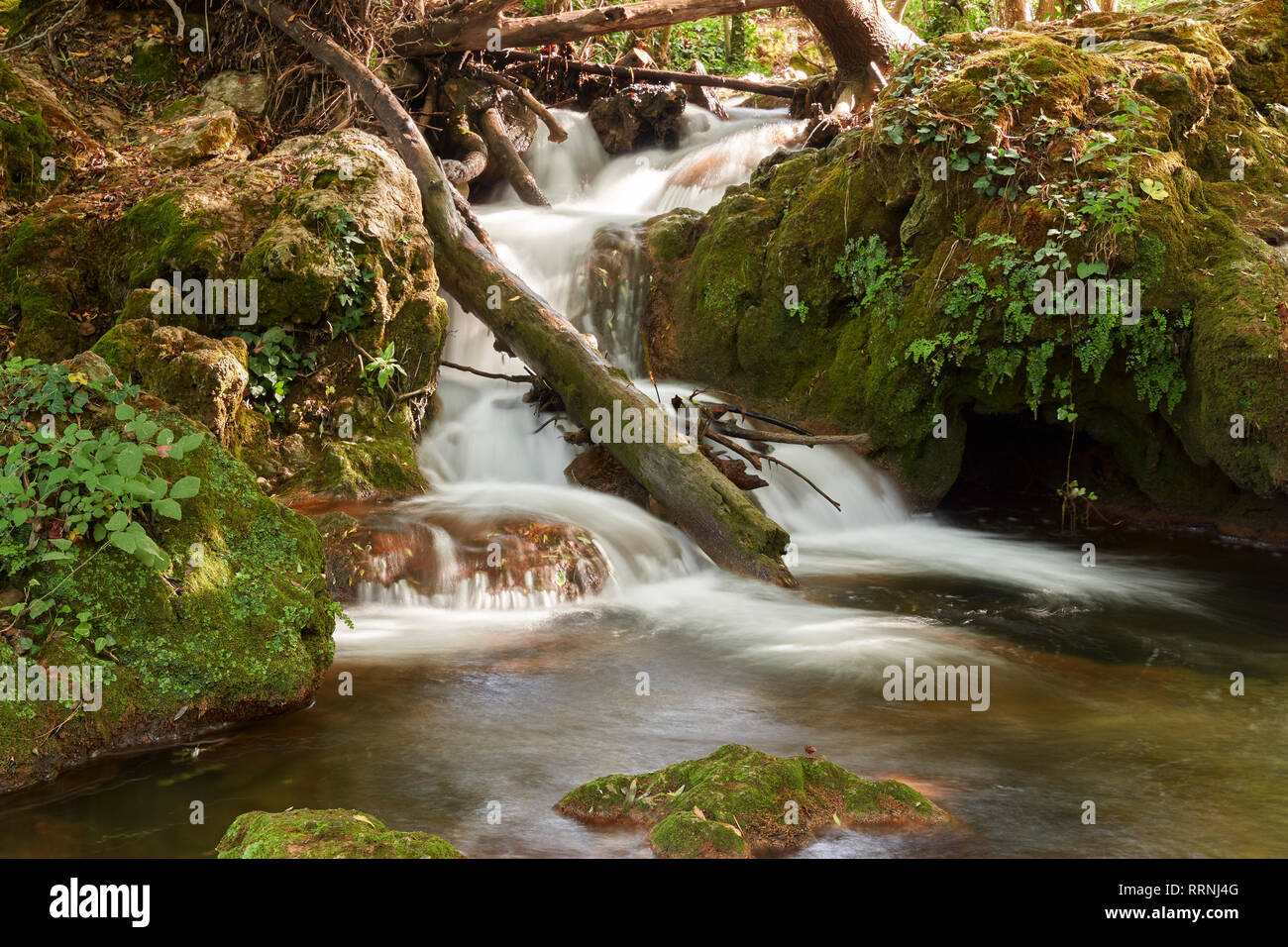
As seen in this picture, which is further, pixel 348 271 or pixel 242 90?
pixel 242 90

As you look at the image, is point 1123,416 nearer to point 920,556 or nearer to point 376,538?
point 920,556

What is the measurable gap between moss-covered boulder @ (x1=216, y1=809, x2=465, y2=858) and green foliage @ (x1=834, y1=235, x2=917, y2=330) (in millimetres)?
7779

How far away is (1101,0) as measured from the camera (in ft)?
58.5

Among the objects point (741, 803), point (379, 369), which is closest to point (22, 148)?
point (379, 369)

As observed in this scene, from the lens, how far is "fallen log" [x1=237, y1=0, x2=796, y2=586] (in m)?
8.26

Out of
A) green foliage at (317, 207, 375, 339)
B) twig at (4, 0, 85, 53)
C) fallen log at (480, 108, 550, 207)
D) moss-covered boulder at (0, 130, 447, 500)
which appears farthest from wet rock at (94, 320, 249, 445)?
fallen log at (480, 108, 550, 207)

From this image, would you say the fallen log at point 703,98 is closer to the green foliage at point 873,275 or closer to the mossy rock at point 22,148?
the green foliage at point 873,275

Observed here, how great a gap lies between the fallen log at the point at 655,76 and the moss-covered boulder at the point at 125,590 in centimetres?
1142

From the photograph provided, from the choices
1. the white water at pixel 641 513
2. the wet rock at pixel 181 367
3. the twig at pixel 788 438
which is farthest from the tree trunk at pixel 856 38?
the wet rock at pixel 181 367

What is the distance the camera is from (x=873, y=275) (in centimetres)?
1041

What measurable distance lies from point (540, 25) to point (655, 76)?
2926 millimetres

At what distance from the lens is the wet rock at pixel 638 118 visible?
1596cm

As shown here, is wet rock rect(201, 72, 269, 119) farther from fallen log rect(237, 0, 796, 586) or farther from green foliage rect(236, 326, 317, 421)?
green foliage rect(236, 326, 317, 421)

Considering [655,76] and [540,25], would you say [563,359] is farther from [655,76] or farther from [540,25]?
[655,76]
